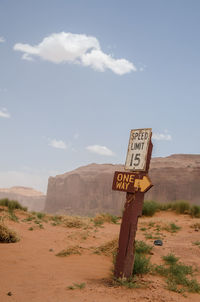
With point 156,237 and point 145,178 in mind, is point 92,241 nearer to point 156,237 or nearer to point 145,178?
point 156,237

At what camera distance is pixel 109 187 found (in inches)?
2260

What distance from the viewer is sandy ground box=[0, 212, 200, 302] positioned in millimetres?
4621

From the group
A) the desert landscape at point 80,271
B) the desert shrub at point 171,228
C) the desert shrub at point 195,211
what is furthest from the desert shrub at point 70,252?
the desert shrub at point 195,211

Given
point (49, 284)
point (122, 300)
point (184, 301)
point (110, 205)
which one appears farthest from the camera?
point (110, 205)

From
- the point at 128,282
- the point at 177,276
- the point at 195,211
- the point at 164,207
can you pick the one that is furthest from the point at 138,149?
the point at 164,207

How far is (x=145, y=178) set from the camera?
5297mm

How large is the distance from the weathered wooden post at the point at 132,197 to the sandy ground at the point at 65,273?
463 mm

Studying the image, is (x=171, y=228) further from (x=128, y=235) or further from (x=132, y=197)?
(x=132, y=197)

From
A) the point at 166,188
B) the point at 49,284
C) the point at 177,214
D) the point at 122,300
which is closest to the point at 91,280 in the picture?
the point at 49,284

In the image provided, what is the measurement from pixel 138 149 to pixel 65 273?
3.08 metres

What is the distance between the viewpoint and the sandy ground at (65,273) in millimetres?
4621

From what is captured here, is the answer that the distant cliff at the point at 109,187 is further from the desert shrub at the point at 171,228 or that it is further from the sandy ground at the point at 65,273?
the sandy ground at the point at 65,273

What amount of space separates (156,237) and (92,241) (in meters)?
Result: 2.88

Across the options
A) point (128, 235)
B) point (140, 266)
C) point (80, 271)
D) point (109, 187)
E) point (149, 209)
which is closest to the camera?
point (128, 235)
